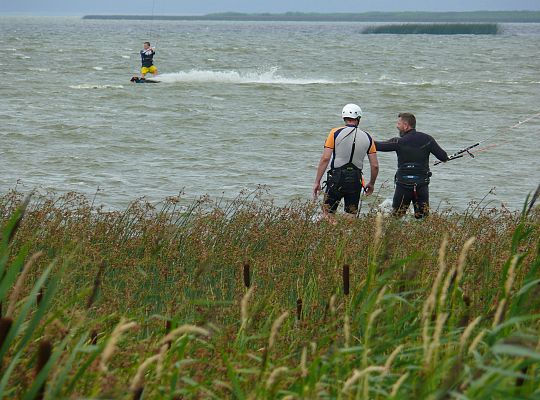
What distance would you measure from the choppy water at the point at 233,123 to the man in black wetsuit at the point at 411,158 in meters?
0.77

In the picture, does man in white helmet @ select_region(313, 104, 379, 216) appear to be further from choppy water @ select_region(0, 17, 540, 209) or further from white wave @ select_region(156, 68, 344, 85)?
white wave @ select_region(156, 68, 344, 85)

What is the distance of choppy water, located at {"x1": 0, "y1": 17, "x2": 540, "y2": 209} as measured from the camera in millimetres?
18922

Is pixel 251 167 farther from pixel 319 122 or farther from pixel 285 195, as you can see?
pixel 319 122

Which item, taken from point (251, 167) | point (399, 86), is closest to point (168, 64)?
point (399, 86)

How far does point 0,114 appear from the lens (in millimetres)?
29719

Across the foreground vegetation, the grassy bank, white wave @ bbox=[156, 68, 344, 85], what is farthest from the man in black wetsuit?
the grassy bank

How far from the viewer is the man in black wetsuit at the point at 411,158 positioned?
1129 centimetres

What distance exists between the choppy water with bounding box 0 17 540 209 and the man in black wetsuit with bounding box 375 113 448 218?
0.77m

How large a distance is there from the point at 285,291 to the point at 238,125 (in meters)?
21.9

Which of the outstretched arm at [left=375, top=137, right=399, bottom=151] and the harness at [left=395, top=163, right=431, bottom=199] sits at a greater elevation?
the outstretched arm at [left=375, top=137, right=399, bottom=151]

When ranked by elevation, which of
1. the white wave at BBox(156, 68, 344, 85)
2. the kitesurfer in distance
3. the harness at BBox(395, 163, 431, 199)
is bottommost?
the white wave at BBox(156, 68, 344, 85)

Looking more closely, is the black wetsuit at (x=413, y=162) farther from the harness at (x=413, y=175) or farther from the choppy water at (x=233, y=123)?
the choppy water at (x=233, y=123)

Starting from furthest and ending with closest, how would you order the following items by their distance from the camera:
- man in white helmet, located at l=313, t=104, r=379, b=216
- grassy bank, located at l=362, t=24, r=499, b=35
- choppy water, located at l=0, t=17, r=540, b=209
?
grassy bank, located at l=362, t=24, r=499, b=35 → choppy water, located at l=0, t=17, r=540, b=209 → man in white helmet, located at l=313, t=104, r=379, b=216

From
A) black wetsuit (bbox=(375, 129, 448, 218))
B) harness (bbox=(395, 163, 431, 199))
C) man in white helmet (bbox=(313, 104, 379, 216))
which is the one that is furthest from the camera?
harness (bbox=(395, 163, 431, 199))
